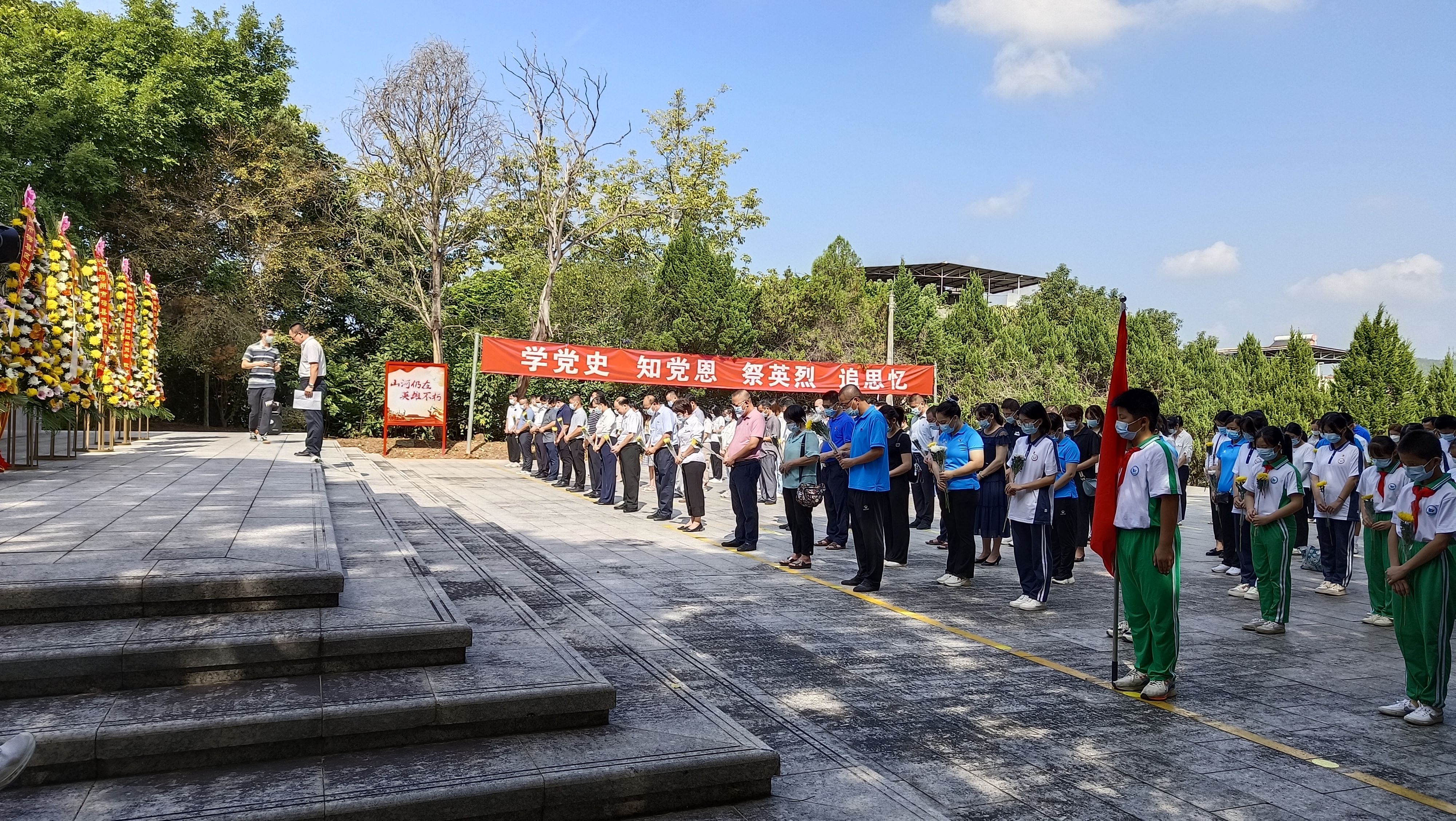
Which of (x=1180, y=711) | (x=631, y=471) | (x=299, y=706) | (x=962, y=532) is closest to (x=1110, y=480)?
(x=1180, y=711)

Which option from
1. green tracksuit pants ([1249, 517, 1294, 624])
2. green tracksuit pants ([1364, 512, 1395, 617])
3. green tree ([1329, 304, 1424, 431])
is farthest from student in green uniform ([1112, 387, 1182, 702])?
green tree ([1329, 304, 1424, 431])

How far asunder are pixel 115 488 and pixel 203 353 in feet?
67.9

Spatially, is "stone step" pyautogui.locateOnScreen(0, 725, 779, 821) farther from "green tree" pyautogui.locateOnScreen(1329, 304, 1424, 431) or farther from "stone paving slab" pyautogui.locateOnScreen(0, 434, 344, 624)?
"green tree" pyautogui.locateOnScreen(1329, 304, 1424, 431)

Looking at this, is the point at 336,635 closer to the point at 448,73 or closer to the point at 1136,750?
the point at 1136,750

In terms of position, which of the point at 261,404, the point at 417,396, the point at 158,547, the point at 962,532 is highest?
the point at 417,396

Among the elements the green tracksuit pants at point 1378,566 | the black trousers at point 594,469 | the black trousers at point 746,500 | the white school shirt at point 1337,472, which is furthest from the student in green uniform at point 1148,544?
the black trousers at point 594,469

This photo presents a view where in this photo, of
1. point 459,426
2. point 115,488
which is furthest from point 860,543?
point 459,426

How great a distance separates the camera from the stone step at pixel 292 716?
10.6ft

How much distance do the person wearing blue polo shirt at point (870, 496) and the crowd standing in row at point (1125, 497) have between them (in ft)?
0.05

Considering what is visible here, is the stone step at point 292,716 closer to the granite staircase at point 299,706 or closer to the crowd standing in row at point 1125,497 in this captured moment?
the granite staircase at point 299,706

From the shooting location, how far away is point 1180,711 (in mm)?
4965

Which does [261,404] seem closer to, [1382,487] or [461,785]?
[461,785]

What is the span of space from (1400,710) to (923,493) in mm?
8648

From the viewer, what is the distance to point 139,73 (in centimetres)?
2658
